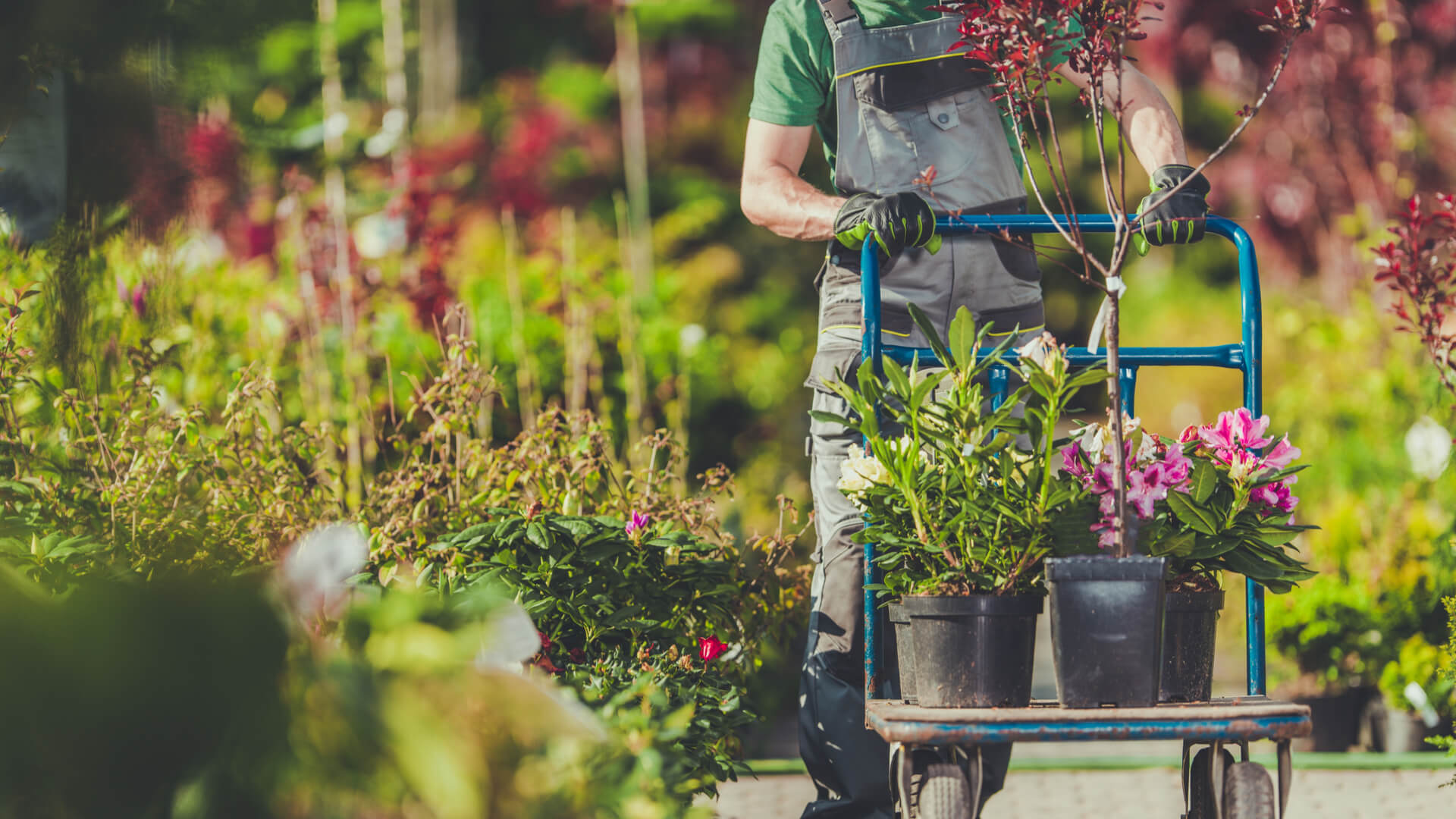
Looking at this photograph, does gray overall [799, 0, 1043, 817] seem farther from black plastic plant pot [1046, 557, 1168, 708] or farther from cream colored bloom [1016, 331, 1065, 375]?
black plastic plant pot [1046, 557, 1168, 708]


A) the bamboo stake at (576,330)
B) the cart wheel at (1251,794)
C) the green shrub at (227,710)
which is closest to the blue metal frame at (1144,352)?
the cart wheel at (1251,794)

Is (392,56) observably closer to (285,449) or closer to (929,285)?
(285,449)

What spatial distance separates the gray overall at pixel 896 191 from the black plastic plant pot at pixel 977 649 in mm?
643

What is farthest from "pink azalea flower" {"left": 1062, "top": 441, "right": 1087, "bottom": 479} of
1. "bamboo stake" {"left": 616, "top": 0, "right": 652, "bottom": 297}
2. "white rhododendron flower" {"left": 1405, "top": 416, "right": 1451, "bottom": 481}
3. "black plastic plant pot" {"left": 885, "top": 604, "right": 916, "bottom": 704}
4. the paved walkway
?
"bamboo stake" {"left": 616, "top": 0, "right": 652, "bottom": 297}

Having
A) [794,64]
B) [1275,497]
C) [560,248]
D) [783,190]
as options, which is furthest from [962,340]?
[560,248]

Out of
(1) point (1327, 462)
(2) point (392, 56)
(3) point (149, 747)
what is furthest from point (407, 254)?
(3) point (149, 747)

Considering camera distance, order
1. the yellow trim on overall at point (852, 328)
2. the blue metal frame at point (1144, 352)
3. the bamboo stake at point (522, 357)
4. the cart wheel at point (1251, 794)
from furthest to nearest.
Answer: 1. the bamboo stake at point (522, 357)
2. the yellow trim on overall at point (852, 328)
3. the blue metal frame at point (1144, 352)
4. the cart wheel at point (1251, 794)

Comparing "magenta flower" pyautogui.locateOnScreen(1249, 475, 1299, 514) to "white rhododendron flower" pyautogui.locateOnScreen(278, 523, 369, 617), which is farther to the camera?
"magenta flower" pyautogui.locateOnScreen(1249, 475, 1299, 514)

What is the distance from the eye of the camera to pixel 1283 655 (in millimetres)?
4629

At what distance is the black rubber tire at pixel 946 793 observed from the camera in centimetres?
205

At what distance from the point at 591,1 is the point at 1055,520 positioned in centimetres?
964

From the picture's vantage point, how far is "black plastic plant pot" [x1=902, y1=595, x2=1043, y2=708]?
82.9 inches

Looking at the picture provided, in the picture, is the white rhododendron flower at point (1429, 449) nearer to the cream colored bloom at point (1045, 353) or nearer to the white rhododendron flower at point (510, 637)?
the cream colored bloom at point (1045, 353)

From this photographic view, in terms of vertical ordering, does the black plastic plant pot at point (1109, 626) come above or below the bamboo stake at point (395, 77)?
below
